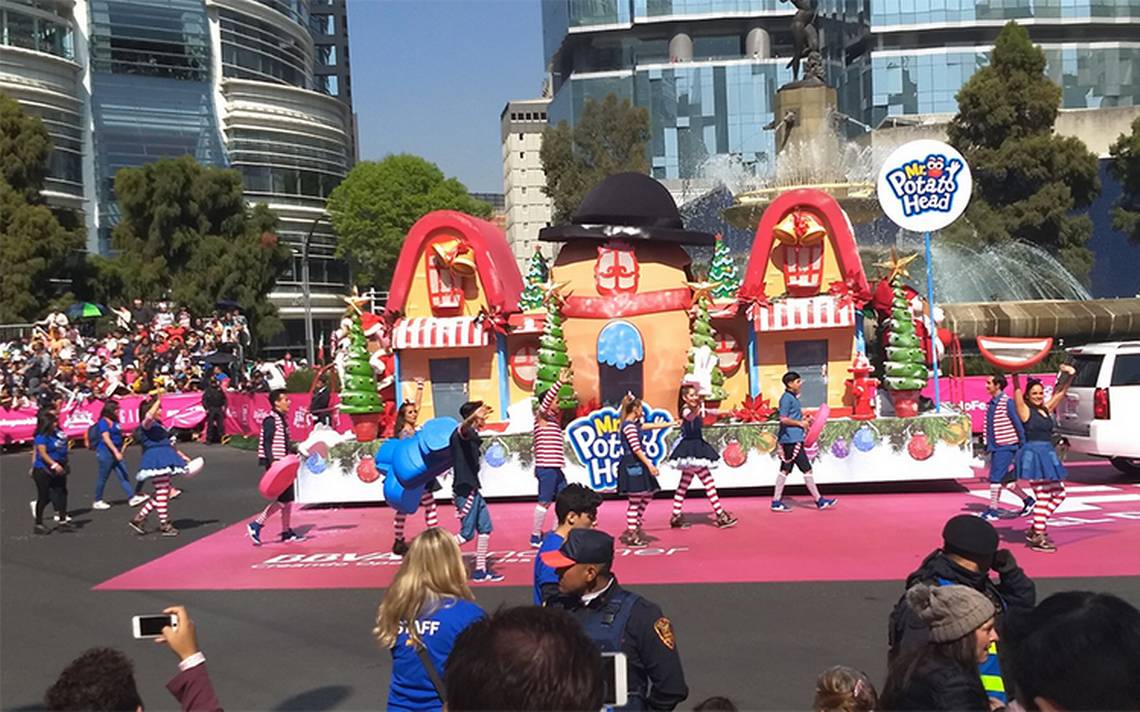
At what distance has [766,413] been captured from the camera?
54.7 feet

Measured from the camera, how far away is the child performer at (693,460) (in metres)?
13.5

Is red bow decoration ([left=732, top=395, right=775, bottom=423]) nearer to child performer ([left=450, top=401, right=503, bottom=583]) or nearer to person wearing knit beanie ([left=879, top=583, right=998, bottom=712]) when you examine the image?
child performer ([left=450, top=401, right=503, bottom=583])

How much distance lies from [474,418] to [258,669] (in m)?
3.44

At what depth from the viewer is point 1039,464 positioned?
11.4m

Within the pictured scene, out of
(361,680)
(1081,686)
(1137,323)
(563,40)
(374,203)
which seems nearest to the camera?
(1081,686)

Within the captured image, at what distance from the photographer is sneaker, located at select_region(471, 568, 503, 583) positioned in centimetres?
1109

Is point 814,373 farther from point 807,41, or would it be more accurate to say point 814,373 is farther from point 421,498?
point 807,41

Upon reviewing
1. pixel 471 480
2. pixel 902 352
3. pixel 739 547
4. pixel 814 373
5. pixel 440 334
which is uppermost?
pixel 440 334

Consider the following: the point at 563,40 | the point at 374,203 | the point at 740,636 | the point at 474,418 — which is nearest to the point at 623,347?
the point at 474,418

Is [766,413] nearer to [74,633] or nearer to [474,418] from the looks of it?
[474,418]

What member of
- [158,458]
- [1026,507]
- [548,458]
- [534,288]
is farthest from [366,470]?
[1026,507]

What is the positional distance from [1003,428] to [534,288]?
7.70 m

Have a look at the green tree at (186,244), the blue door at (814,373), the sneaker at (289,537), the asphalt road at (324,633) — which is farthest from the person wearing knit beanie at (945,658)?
the green tree at (186,244)

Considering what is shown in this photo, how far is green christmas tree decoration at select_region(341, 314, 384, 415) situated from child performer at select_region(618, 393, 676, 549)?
558cm
